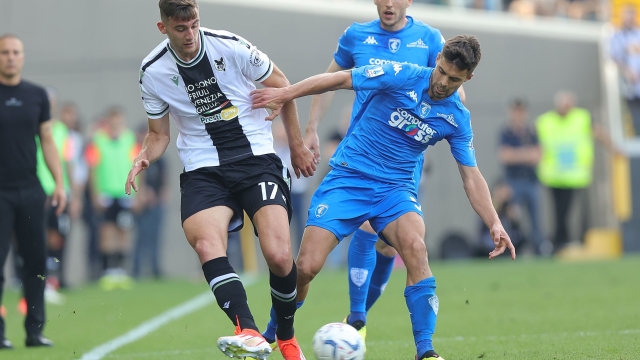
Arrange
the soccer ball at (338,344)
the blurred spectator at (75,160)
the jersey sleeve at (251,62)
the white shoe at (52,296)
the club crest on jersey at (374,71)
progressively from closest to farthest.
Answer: the soccer ball at (338,344) < the club crest on jersey at (374,71) < the jersey sleeve at (251,62) < the white shoe at (52,296) < the blurred spectator at (75,160)

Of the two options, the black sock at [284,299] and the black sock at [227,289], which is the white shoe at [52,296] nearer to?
the black sock at [284,299]

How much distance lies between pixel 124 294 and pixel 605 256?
26.6 feet

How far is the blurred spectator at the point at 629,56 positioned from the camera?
16281mm

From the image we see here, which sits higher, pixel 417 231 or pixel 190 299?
pixel 417 231

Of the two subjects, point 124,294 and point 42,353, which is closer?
point 42,353

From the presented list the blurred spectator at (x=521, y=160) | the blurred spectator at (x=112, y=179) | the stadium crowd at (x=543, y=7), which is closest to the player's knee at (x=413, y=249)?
the blurred spectator at (x=112, y=179)

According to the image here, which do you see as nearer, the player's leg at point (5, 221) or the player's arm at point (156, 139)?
the player's arm at point (156, 139)

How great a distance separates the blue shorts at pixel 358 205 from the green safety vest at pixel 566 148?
9881mm

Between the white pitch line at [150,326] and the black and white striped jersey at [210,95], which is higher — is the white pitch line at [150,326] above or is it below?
below

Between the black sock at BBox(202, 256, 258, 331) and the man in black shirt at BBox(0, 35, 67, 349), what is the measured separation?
2747 millimetres

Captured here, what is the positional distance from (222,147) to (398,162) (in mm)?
1203

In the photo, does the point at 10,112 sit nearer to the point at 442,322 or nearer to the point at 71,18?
the point at 442,322

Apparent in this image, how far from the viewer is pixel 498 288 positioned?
11.2 meters

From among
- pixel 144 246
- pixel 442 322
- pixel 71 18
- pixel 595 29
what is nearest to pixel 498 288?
pixel 442 322
